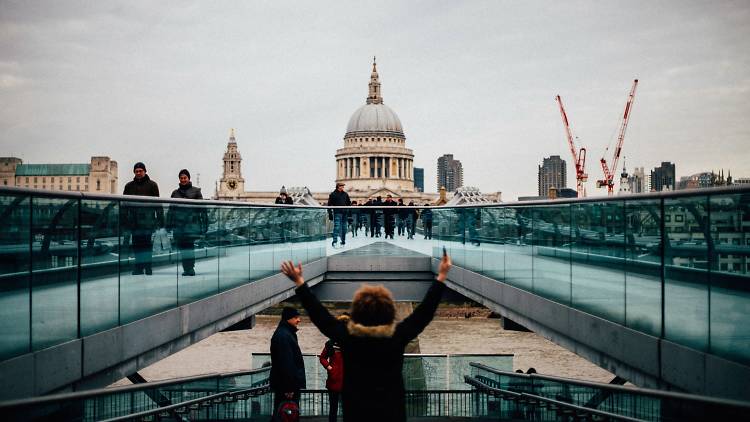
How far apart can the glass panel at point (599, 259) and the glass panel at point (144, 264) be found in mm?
4969

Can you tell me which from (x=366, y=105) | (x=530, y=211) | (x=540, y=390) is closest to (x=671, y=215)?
(x=540, y=390)

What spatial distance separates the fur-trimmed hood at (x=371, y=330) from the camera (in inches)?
203

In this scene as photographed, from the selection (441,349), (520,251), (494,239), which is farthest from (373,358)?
(441,349)

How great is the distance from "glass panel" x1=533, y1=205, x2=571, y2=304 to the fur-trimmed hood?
604 cm

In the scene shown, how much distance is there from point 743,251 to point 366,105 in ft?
555

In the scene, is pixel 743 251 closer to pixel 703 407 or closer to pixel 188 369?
pixel 703 407

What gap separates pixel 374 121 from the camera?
166m

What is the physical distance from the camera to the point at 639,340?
8.30m

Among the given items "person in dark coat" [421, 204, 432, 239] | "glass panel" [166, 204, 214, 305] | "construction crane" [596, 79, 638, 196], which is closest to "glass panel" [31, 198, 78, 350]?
"glass panel" [166, 204, 214, 305]

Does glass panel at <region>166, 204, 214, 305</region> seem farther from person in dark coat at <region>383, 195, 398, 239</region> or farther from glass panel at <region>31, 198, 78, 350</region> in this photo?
person in dark coat at <region>383, 195, 398, 239</region>

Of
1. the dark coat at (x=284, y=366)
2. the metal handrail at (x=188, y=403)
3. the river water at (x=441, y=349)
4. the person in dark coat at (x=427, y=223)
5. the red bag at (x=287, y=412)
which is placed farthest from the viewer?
the river water at (x=441, y=349)

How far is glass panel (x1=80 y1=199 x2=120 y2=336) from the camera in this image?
26.4ft

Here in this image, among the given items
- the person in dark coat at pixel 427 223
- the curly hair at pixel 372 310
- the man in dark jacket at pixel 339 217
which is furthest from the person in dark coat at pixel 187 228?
the person in dark coat at pixel 427 223

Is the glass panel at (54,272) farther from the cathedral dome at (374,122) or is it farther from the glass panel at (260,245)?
the cathedral dome at (374,122)
